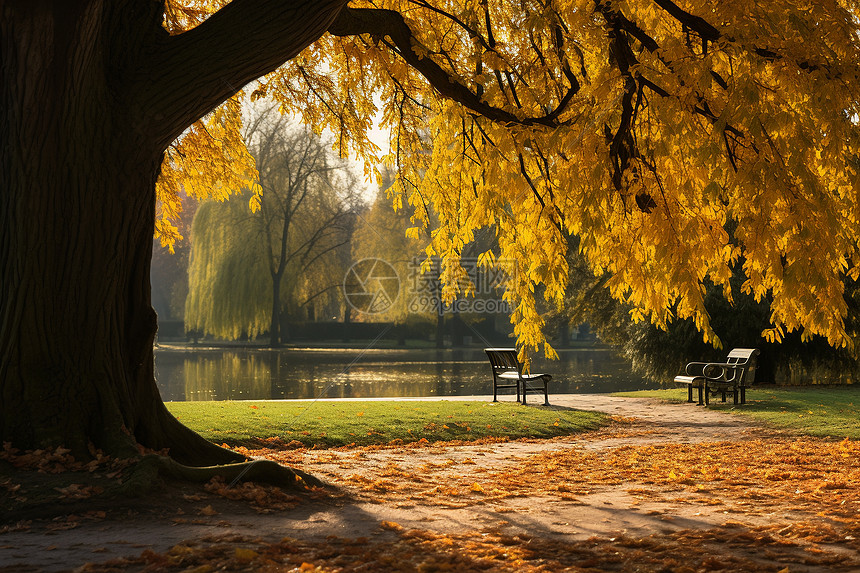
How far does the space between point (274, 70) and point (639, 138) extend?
129 inches

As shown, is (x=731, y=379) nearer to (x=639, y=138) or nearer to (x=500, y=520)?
(x=639, y=138)

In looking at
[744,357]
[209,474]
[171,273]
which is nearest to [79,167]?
[209,474]

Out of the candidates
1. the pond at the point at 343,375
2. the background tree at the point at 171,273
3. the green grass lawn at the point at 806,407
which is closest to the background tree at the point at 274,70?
the green grass lawn at the point at 806,407

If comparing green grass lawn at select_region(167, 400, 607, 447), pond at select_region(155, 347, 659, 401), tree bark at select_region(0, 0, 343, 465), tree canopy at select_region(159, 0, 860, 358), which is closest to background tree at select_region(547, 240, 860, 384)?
pond at select_region(155, 347, 659, 401)

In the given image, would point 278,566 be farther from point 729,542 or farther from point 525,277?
point 525,277

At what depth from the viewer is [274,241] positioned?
32.8 m

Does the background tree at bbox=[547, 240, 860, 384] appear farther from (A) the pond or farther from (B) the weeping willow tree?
(B) the weeping willow tree

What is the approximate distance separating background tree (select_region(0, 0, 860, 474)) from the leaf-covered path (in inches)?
→ 40.4

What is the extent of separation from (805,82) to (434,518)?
3.70 m

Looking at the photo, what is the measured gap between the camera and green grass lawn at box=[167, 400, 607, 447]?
853 cm

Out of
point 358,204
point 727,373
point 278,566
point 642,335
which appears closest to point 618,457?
point 278,566

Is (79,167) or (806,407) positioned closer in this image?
(79,167)

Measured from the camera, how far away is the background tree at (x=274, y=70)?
4645mm

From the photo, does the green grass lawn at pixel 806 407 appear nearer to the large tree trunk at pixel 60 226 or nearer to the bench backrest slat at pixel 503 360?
the bench backrest slat at pixel 503 360
